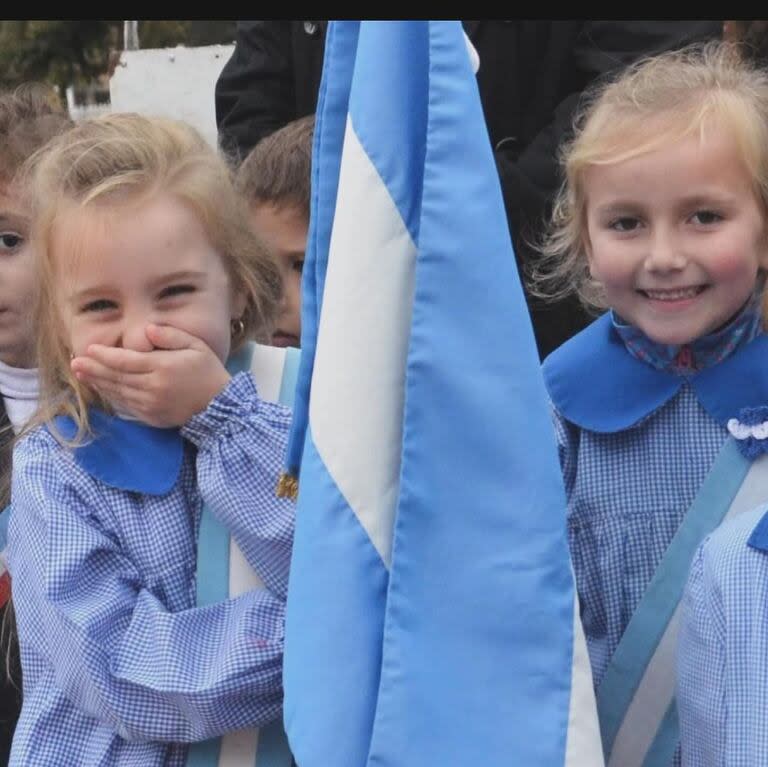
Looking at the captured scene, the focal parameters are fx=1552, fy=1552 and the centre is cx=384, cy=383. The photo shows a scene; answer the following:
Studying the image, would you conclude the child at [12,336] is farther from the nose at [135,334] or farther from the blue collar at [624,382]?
the blue collar at [624,382]

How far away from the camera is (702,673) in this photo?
1.95 m

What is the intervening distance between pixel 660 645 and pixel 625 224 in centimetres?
63

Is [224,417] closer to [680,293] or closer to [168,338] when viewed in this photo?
[168,338]

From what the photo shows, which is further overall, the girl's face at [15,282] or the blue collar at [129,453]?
the girl's face at [15,282]

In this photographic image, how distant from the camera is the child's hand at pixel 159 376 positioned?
7.44 feet

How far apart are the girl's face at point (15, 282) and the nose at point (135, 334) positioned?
0.58m

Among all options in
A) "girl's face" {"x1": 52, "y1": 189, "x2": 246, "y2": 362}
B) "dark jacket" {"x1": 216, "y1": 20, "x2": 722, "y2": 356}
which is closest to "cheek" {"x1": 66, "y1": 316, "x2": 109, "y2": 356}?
"girl's face" {"x1": 52, "y1": 189, "x2": 246, "y2": 362}

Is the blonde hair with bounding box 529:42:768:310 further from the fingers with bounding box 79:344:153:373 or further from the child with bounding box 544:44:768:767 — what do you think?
the fingers with bounding box 79:344:153:373

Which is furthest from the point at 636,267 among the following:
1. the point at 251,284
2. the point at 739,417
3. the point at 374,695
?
the point at 374,695

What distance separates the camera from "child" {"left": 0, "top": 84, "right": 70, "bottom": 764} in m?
2.90

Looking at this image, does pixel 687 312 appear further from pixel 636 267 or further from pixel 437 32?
pixel 437 32

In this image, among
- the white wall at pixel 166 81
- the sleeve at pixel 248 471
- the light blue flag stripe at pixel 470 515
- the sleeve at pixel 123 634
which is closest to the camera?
the light blue flag stripe at pixel 470 515

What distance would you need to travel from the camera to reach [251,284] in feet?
8.27

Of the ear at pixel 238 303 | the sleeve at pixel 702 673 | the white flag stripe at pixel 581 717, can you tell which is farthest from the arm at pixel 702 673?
the ear at pixel 238 303
